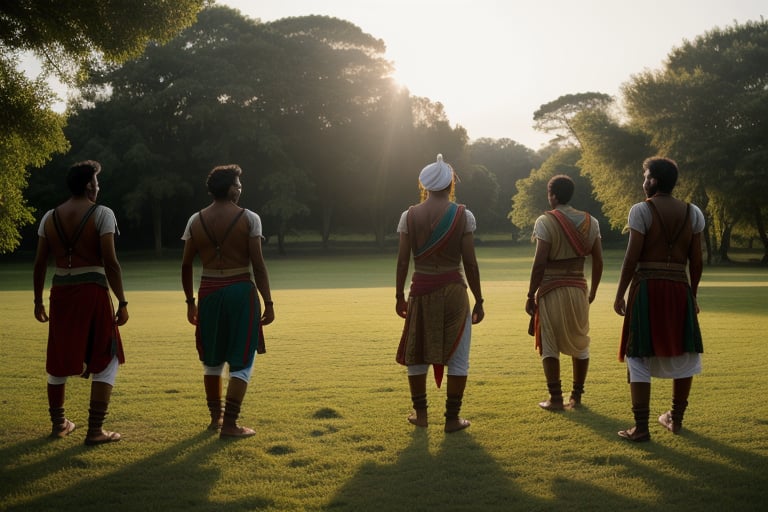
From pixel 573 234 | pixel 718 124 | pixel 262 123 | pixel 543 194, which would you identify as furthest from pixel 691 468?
pixel 543 194

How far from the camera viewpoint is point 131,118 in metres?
→ 44.8

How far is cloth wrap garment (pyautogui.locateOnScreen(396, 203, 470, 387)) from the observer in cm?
624

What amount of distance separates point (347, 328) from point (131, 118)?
3634 centimetres

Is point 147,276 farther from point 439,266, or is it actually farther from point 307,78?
point 439,266

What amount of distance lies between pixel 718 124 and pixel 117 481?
3904cm

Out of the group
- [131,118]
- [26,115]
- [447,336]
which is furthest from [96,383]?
[131,118]

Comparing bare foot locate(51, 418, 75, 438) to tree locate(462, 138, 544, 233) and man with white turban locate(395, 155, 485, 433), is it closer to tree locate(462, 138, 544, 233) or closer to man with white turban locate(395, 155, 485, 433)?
man with white turban locate(395, 155, 485, 433)

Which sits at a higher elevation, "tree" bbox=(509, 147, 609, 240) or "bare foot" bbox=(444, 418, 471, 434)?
"tree" bbox=(509, 147, 609, 240)

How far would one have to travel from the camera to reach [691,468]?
5.03 metres

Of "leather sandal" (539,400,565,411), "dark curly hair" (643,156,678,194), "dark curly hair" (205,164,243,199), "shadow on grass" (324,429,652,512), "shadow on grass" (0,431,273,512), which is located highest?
"dark curly hair" (643,156,678,194)

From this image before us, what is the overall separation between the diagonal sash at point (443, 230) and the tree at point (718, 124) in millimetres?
34111

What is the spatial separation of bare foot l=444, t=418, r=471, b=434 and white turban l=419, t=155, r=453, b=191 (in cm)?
196

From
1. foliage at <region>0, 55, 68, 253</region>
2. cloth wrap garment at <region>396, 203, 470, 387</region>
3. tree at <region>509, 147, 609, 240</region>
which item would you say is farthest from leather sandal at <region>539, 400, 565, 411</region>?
tree at <region>509, 147, 609, 240</region>

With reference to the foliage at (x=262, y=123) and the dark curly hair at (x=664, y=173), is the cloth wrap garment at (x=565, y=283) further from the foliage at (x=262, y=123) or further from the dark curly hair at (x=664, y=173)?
the foliage at (x=262, y=123)
